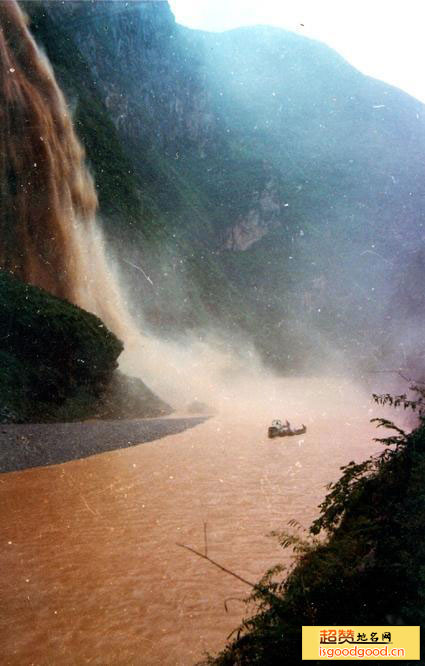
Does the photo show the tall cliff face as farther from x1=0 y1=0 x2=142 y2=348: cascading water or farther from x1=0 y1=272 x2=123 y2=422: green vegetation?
x1=0 y1=272 x2=123 y2=422: green vegetation

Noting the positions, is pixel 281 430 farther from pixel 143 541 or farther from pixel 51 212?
pixel 51 212

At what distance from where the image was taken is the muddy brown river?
18.0ft

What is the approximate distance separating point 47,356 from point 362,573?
1635 cm

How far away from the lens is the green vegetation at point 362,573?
376 cm

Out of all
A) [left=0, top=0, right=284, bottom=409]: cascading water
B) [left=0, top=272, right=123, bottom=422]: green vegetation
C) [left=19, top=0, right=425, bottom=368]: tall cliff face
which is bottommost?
[left=0, top=272, right=123, bottom=422]: green vegetation

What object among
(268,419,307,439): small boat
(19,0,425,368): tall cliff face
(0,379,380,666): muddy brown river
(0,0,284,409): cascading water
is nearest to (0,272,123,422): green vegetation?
(0,379,380,666): muddy brown river

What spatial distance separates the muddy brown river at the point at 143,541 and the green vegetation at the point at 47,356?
445 centimetres

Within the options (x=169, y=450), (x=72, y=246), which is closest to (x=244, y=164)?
(x=72, y=246)

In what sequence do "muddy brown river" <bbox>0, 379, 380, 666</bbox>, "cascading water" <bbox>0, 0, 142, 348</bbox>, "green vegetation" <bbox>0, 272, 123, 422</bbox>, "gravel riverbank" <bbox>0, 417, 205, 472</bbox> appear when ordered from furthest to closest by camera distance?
"cascading water" <bbox>0, 0, 142, 348</bbox> → "green vegetation" <bbox>0, 272, 123, 422</bbox> → "gravel riverbank" <bbox>0, 417, 205, 472</bbox> → "muddy brown river" <bbox>0, 379, 380, 666</bbox>

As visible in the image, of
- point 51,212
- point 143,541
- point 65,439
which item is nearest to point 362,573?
point 143,541

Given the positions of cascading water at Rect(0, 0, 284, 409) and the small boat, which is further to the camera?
cascading water at Rect(0, 0, 284, 409)

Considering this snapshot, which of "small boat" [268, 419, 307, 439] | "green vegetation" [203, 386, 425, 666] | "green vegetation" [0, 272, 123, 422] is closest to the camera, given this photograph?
"green vegetation" [203, 386, 425, 666]

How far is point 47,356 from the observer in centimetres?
1873

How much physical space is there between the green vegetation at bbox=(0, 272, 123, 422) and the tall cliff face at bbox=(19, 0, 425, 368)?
22.3 meters
